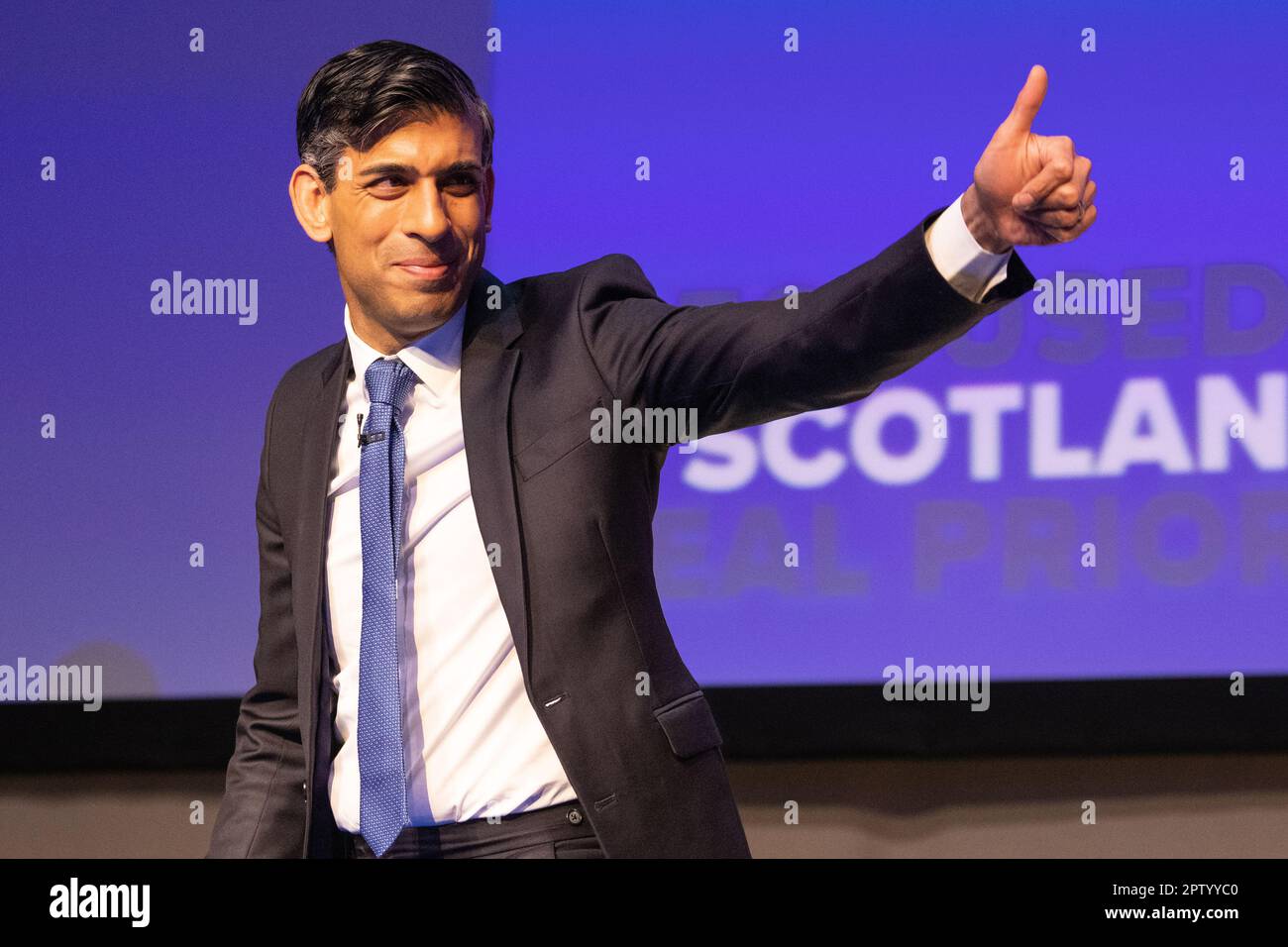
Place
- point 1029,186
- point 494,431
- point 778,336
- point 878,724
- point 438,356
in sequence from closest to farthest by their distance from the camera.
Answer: point 1029,186 < point 778,336 < point 494,431 < point 438,356 < point 878,724

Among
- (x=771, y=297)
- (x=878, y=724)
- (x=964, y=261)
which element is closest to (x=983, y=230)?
(x=964, y=261)

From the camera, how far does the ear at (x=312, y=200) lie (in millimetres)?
1948

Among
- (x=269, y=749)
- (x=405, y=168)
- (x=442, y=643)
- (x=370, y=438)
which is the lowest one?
(x=269, y=749)

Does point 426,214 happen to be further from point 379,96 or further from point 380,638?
point 380,638

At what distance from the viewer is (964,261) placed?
1525mm

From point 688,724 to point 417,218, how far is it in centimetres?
76

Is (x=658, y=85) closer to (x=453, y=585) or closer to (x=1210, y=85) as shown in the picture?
(x=1210, y=85)

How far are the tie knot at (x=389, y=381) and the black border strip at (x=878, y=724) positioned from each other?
1803 mm

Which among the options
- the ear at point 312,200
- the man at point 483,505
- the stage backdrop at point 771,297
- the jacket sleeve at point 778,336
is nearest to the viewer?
the jacket sleeve at point 778,336

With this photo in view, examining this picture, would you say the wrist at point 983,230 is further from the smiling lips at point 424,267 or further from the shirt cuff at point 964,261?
the smiling lips at point 424,267

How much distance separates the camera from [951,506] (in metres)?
3.42

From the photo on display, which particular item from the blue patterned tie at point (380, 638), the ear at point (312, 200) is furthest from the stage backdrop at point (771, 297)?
the blue patterned tie at point (380, 638)
